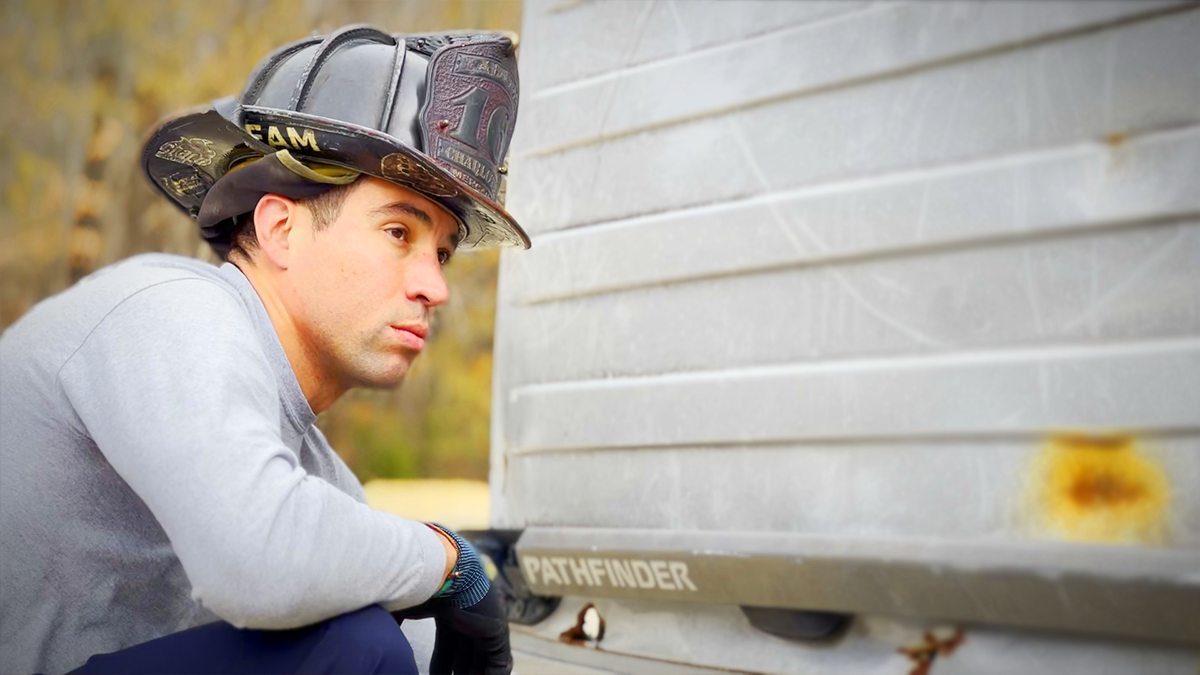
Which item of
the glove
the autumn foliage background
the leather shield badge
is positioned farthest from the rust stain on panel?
the autumn foliage background

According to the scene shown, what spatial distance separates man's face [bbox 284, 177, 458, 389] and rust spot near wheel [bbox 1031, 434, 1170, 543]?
1166 mm

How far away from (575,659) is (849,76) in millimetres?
1484

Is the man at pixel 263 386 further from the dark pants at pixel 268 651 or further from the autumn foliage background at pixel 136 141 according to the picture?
the autumn foliage background at pixel 136 141

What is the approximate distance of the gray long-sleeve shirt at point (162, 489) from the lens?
1590 mm

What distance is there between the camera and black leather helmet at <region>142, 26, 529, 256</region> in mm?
2107

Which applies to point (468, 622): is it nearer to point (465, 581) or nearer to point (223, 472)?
point (465, 581)

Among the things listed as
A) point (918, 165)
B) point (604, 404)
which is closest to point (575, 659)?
point (604, 404)

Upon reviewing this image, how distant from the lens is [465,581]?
6.86 feet

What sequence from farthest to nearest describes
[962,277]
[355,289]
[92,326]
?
[355,289], [962,277], [92,326]

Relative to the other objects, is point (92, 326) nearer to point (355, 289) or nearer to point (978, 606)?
point (355, 289)

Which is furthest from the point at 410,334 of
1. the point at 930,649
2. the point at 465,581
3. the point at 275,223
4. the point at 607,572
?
the point at 930,649

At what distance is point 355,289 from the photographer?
6.85 feet

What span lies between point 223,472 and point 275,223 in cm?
74

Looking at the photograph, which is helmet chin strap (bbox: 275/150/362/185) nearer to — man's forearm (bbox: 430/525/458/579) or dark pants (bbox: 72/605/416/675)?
man's forearm (bbox: 430/525/458/579)
